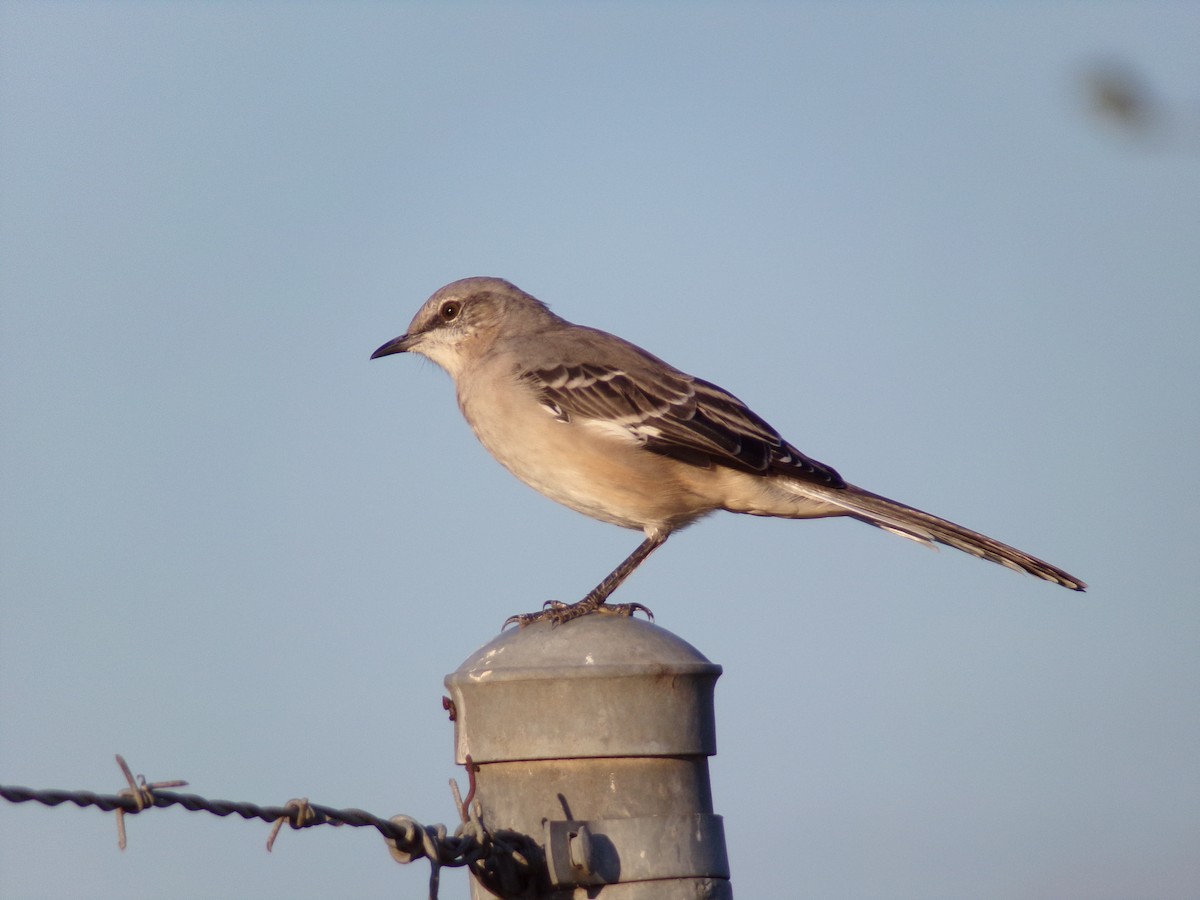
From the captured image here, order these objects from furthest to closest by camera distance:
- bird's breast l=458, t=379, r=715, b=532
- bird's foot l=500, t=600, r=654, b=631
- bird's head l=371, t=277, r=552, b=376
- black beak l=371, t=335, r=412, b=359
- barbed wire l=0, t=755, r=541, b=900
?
1. black beak l=371, t=335, r=412, b=359
2. bird's head l=371, t=277, r=552, b=376
3. bird's breast l=458, t=379, r=715, b=532
4. bird's foot l=500, t=600, r=654, b=631
5. barbed wire l=0, t=755, r=541, b=900

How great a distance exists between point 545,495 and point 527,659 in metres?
3.80

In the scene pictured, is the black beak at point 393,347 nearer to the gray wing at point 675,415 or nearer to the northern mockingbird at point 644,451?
the northern mockingbird at point 644,451

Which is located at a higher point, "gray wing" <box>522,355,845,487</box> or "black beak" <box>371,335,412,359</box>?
"black beak" <box>371,335,412,359</box>

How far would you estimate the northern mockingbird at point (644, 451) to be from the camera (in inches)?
276

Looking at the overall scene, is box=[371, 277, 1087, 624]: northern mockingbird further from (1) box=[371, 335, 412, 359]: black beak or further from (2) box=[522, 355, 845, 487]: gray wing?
(1) box=[371, 335, 412, 359]: black beak

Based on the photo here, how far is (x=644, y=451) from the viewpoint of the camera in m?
7.09

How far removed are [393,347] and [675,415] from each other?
236 centimetres

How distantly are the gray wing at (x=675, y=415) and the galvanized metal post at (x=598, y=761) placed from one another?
3.65m

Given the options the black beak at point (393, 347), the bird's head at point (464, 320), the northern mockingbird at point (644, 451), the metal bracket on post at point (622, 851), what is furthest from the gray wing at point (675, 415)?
the metal bracket on post at point (622, 851)

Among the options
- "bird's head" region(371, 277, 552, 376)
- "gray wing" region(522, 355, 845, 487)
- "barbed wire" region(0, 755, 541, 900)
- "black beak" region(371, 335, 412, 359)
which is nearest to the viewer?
"barbed wire" region(0, 755, 541, 900)

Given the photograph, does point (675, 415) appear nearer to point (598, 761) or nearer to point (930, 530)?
point (930, 530)

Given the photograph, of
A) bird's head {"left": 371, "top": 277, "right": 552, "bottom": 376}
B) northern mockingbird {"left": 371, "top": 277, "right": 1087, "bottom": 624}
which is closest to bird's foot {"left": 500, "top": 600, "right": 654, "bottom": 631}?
northern mockingbird {"left": 371, "top": 277, "right": 1087, "bottom": 624}

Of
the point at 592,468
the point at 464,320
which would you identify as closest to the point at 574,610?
the point at 592,468

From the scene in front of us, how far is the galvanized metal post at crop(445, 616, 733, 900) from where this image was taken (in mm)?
3402
